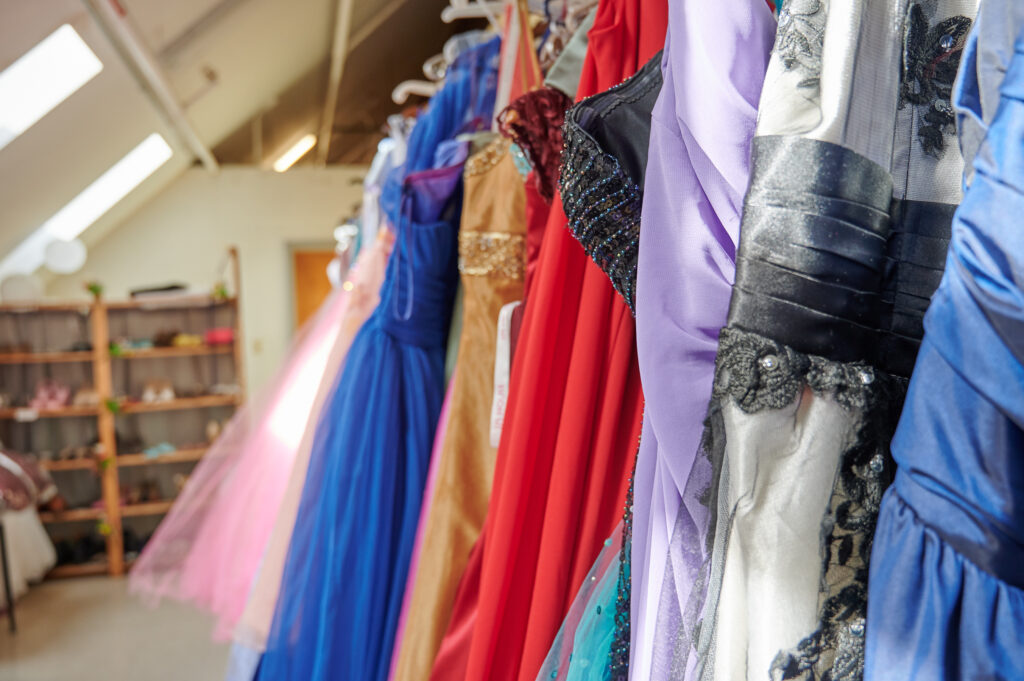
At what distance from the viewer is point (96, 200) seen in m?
4.64

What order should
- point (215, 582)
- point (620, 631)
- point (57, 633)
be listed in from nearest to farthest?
point (620, 631), point (215, 582), point (57, 633)

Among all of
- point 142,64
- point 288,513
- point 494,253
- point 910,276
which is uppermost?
point 142,64

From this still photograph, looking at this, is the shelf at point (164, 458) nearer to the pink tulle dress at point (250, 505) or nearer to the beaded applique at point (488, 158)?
the pink tulle dress at point (250, 505)

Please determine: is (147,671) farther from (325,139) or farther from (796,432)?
(325,139)

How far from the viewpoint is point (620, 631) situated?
55cm

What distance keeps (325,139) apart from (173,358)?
1880mm

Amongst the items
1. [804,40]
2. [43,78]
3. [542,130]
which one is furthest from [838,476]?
[43,78]

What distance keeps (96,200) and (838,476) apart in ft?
17.4

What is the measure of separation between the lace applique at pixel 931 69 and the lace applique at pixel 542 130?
1.32ft

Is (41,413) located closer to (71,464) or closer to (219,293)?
(71,464)

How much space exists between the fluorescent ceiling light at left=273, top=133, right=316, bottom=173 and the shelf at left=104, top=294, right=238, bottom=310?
141 cm

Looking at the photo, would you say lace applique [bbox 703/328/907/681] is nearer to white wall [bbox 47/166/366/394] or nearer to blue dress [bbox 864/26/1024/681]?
blue dress [bbox 864/26/1024/681]

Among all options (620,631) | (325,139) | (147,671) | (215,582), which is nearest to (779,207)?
(620,631)

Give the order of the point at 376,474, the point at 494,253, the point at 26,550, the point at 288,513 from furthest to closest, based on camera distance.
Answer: the point at 26,550
the point at 288,513
the point at 376,474
the point at 494,253
